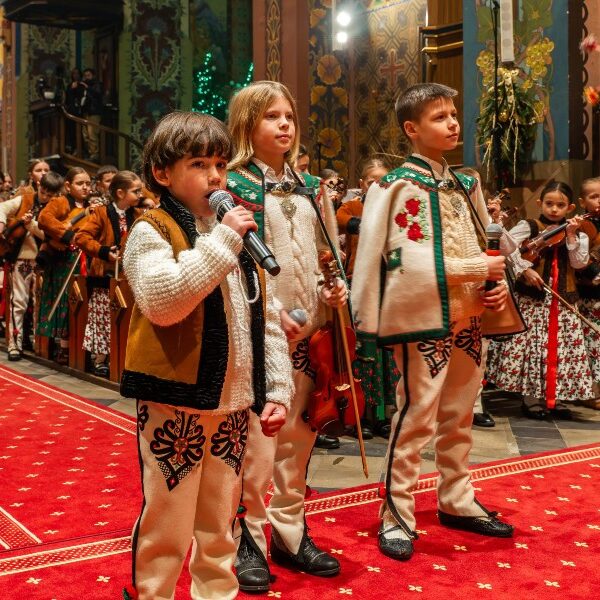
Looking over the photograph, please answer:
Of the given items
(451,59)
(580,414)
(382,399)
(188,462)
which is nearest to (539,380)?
(580,414)

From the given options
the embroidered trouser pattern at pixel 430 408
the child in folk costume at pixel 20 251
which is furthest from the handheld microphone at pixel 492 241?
the child in folk costume at pixel 20 251

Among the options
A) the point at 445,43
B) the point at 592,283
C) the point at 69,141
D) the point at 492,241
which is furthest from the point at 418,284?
the point at 69,141

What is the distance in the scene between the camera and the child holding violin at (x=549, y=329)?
223 inches

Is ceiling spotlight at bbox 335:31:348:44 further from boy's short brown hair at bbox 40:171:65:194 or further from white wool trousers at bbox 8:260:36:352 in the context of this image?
white wool trousers at bbox 8:260:36:352

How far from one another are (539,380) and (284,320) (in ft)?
11.3

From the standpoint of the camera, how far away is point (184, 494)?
7.30ft

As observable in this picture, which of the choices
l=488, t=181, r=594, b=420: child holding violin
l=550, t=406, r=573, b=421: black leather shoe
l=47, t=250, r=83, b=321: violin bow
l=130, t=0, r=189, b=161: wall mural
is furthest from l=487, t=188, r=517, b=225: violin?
l=130, t=0, r=189, b=161: wall mural

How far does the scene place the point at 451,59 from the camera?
1057cm

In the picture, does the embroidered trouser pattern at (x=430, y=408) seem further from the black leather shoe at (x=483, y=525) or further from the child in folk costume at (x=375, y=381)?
the child in folk costume at (x=375, y=381)

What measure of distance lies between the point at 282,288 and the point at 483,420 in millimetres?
2911

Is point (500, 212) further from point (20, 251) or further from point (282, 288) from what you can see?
point (20, 251)

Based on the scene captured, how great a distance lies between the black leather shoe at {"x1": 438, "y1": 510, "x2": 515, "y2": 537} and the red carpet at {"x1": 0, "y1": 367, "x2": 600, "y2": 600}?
39mm

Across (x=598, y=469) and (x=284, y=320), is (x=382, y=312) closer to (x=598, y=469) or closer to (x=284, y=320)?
(x=284, y=320)

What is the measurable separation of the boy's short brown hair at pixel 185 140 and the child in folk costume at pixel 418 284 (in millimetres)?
1165
